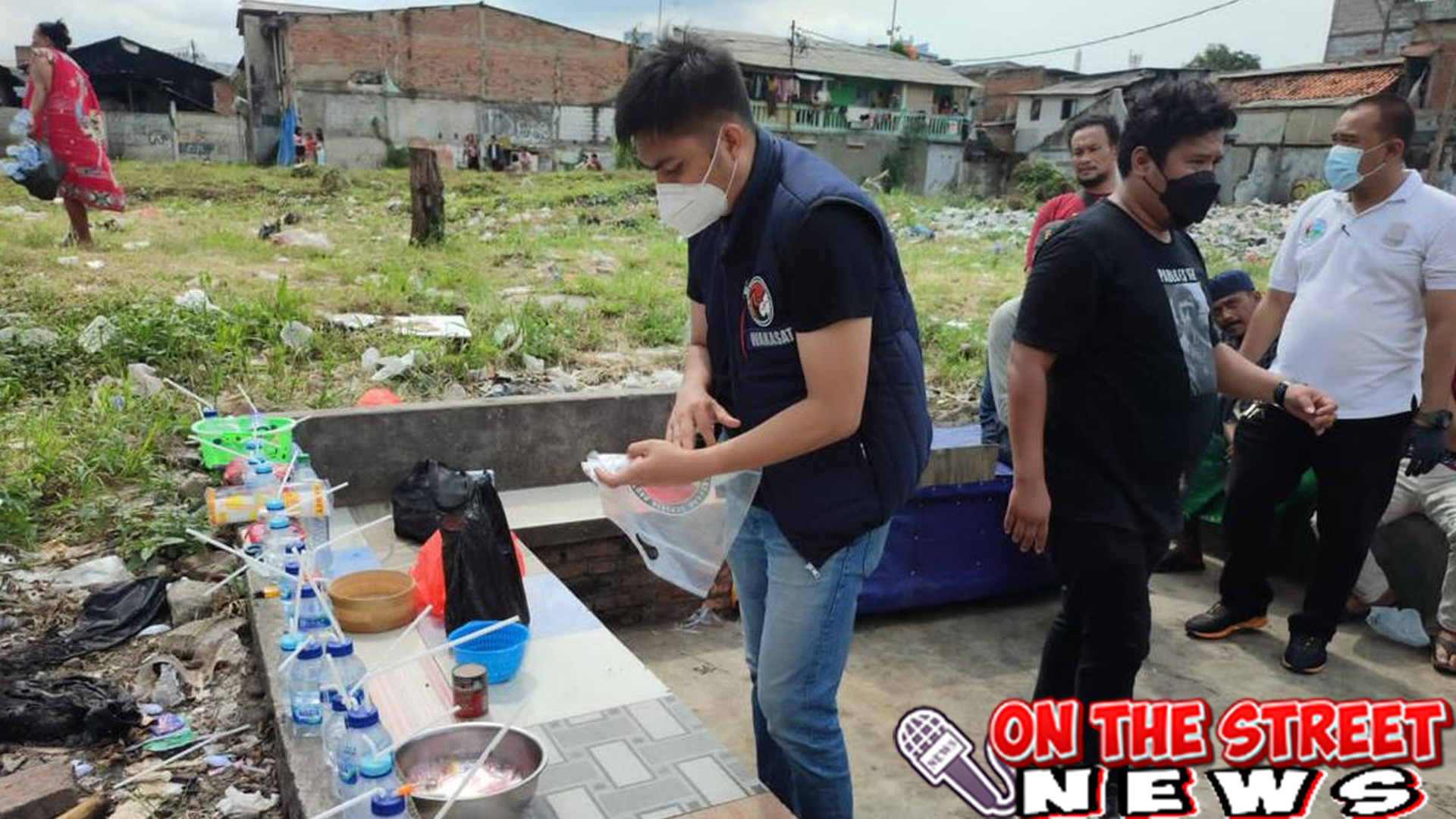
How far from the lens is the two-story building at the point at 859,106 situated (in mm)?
32375

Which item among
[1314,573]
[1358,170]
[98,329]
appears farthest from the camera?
[98,329]

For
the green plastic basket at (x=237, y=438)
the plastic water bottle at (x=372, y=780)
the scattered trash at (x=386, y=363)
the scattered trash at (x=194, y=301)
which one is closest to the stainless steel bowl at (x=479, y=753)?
the plastic water bottle at (x=372, y=780)

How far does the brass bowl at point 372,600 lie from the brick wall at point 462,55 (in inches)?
958

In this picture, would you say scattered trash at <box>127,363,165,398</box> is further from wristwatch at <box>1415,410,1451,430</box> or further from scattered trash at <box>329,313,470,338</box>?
wristwatch at <box>1415,410,1451,430</box>

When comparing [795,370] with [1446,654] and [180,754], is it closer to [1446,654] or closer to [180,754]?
[180,754]

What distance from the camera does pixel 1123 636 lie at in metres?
2.29

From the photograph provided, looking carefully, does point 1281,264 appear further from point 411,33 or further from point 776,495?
point 411,33

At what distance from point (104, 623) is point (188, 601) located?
22 centimetres

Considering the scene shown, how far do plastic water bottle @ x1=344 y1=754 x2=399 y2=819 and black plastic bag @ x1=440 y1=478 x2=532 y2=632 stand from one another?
80 cm

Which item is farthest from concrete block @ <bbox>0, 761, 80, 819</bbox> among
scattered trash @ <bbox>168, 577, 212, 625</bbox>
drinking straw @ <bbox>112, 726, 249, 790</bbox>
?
scattered trash @ <bbox>168, 577, 212, 625</bbox>

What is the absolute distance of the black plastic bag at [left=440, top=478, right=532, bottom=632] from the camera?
271 cm

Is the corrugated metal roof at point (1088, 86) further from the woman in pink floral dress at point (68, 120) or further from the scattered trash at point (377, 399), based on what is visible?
the scattered trash at point (377, 399)

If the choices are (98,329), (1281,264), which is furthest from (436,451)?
(1281,264)

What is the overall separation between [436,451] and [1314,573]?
3.52 m
